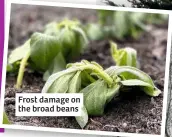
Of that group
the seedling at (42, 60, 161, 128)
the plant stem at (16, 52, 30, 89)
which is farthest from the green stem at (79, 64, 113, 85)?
the plant stem at (16, 52, 30, 89)

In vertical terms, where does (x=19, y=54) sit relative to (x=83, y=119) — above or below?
above

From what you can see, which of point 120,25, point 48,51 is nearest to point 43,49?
point 48,51

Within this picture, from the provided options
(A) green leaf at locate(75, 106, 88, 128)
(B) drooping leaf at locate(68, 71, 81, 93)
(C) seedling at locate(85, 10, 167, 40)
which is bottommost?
(A) green leaf at locate(75, 106, 88, 128)

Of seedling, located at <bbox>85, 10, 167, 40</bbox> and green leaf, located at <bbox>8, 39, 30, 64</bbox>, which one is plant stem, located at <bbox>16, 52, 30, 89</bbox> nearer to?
green leaf, located at <bbox>8, 39, 30, 64</bbox>

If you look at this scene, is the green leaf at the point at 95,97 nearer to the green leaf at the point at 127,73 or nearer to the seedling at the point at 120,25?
the green leaf at the point at 127,73

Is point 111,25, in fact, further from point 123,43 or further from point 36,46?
point 36,46

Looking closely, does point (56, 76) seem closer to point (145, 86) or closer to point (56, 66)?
point (56, 66)

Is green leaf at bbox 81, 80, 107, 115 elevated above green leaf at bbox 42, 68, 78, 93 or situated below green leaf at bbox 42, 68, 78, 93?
below
